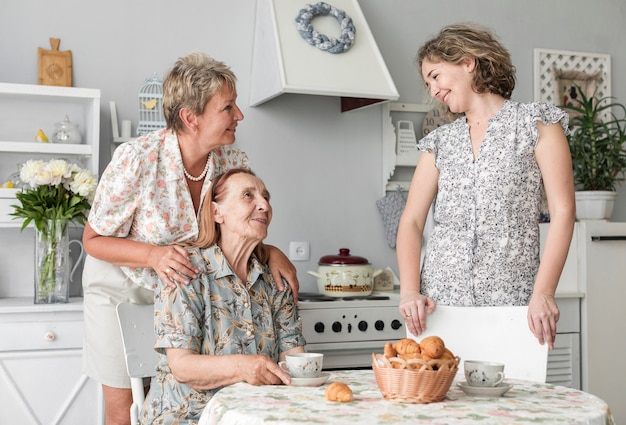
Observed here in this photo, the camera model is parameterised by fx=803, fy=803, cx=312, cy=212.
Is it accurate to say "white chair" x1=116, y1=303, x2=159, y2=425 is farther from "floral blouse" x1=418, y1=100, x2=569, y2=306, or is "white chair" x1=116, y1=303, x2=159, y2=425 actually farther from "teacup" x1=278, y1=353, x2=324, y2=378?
"floral blouse" x1=418, y1=100, x2=569, y2=306

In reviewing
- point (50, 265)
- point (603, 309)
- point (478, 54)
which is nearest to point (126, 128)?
point (50, 265)

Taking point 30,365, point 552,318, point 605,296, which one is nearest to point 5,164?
point 30,365

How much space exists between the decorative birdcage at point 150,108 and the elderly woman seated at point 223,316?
121 cm

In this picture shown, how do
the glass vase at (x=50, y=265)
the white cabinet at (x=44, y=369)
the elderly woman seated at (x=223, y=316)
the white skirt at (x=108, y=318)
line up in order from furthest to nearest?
the glass vase at (x=50, y=265) → the white cabinet at (x=44, y=369) → the white skirt at (x=108, y=318) → the elderly woman seated at (x=223, y=316)

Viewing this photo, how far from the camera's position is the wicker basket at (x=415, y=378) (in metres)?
1.46

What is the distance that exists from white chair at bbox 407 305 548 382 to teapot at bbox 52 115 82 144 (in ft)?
5.71

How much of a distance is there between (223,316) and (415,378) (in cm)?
65

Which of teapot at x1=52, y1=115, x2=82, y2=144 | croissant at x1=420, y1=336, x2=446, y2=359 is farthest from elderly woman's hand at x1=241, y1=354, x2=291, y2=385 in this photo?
teapot at x1=52, y1=115, x2=82, y2=144

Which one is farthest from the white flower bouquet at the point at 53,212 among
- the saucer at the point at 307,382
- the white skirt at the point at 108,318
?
the saucer at the point at 307,382

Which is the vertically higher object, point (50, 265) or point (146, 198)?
point (146, 198)

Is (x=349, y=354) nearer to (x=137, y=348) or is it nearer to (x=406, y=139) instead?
(x=406, y=139)

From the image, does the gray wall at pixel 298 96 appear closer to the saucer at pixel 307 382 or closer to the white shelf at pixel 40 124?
the white shelf at pixel 40 124

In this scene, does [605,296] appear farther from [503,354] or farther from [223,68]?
[223,68]

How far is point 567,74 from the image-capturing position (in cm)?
413
